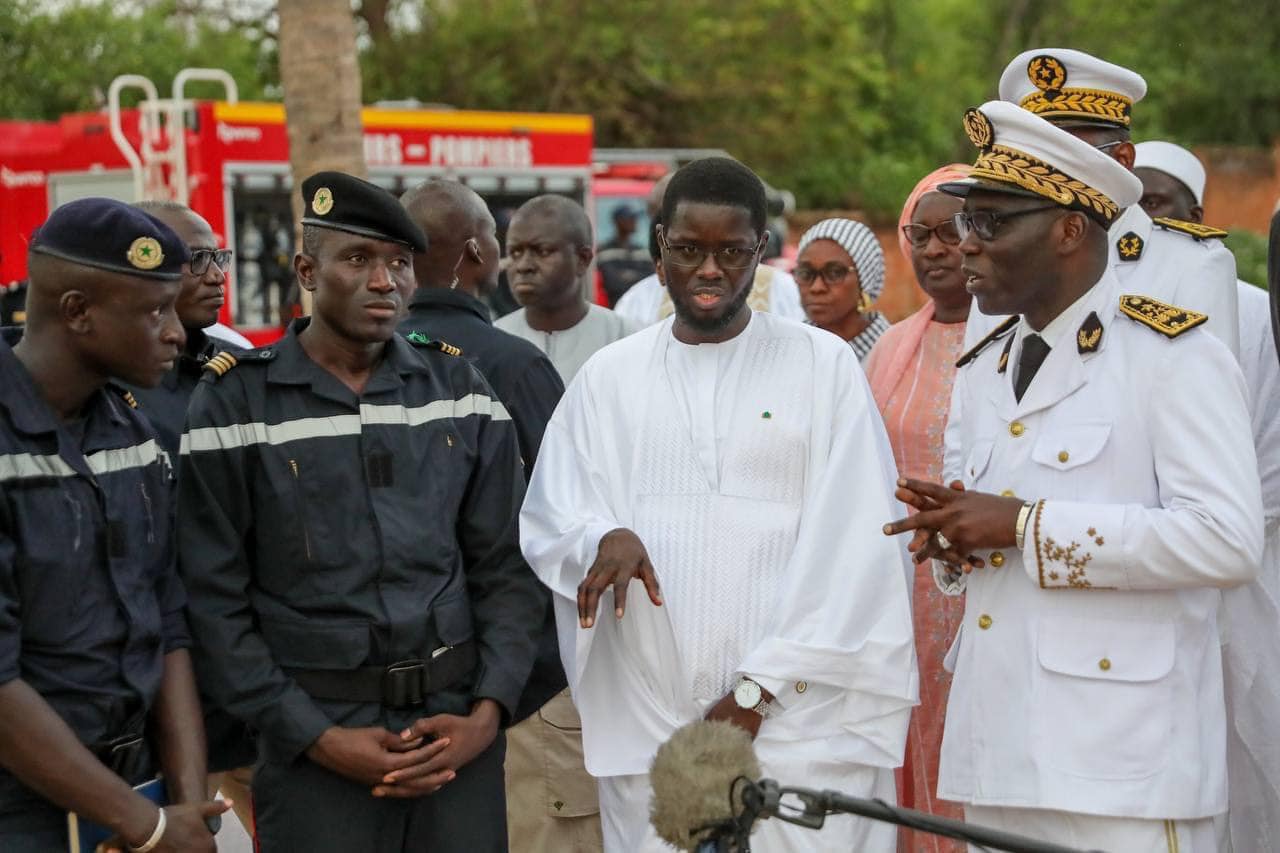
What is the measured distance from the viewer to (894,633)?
3857 mm

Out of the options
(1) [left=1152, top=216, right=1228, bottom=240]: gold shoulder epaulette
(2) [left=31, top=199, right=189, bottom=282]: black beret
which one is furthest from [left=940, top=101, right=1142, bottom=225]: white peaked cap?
(2) [left=31, top=199, right=189, bottom=282]: black beret

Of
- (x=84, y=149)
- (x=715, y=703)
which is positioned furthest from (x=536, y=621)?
(x=84, y=149)

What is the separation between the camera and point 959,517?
3.53 metres

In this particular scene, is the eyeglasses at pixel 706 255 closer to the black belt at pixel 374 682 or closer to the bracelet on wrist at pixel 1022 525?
the bracelet on wrist at pixel 1022 525

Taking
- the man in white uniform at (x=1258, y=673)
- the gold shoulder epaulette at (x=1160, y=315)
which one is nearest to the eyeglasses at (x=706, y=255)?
the gold shoulder epaulette at (x=1160, y=315)

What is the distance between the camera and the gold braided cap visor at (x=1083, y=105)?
4.30 metres

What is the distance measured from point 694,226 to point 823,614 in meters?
1.02

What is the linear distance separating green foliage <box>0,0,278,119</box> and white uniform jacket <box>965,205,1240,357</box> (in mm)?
17487

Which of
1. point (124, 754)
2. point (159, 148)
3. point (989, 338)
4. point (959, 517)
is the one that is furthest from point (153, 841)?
point (159, 148)

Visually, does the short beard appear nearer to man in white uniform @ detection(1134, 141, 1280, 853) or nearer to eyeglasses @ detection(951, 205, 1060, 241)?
eyeglasses @ detection(951, 205, 1060, 241)

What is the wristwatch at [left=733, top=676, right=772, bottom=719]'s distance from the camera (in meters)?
3.75

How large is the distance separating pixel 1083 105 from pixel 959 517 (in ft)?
4.62

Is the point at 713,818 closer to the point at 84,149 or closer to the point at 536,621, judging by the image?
the point at 536,621

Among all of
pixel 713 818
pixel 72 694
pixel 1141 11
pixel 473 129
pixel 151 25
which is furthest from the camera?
pixel 1141 11
